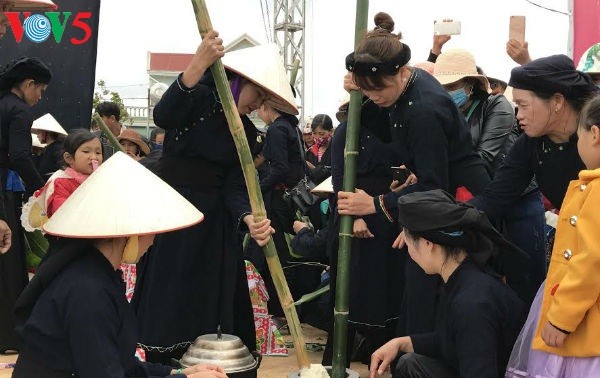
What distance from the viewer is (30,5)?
3627 mm

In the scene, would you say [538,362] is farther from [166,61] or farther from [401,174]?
[166,61]

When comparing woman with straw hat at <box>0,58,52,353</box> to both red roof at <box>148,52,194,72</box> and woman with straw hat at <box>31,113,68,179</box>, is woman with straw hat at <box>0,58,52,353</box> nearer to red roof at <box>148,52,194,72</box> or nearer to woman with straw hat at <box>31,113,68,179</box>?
woman with straw hat at <box>31,113,68,179</box>

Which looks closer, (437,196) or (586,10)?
(437,196)

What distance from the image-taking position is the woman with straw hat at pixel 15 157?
5359mm

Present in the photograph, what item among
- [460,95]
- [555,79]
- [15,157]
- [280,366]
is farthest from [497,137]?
[15,157]

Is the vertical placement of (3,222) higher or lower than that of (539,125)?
lower

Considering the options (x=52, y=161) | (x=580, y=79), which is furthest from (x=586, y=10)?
(x=52, y=161)

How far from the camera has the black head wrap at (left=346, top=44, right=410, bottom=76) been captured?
3.42 m

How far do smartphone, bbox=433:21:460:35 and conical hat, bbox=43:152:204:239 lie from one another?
290 centimetres

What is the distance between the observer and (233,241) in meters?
3.93

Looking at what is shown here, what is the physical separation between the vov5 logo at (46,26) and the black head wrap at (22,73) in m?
1.00

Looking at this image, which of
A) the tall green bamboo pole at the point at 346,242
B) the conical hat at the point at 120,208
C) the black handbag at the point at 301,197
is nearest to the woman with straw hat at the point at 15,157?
the black handbag at the point at 301,197

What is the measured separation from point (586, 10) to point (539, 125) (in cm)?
247

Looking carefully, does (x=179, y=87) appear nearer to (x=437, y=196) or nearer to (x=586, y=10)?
(x=437, y=196)
